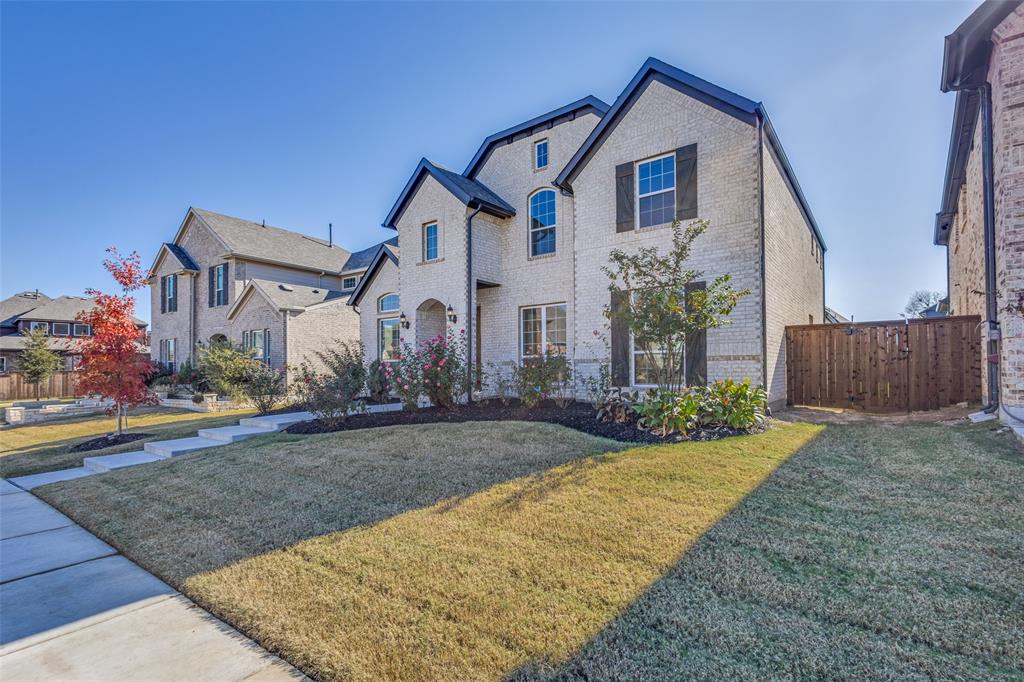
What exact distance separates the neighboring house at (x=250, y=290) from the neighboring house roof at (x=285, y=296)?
0.14 ft

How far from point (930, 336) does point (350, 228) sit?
27.8 metres

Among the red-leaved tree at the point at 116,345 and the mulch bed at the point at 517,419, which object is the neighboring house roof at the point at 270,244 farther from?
the mulch bed at the point at 517,419

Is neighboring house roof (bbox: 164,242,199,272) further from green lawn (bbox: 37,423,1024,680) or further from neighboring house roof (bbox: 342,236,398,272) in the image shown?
green lawn (bbox: 37,423,1024,680)

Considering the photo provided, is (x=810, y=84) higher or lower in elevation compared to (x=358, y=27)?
lower

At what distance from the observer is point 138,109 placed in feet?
37.5

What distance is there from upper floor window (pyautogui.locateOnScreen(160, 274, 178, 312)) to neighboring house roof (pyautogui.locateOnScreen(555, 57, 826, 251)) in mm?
23842

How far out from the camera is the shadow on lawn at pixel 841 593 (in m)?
2.18

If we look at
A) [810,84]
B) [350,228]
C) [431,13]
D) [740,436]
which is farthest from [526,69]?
[350,228]

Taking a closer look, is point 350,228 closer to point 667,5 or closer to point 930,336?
Result: point 667,5

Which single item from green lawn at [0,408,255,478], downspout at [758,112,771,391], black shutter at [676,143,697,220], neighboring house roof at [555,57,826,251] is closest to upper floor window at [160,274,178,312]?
green lawn at [0,408,255,478]

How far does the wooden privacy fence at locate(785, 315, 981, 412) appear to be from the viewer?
29.9ft

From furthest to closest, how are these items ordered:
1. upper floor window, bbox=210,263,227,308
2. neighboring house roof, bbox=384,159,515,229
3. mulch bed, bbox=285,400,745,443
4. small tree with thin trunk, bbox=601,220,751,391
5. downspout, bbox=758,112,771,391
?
upper floor window, bbox=210,263,227,308, neighboring house roof, bbox=384,159,515,229, downspout, bbox=758,112,771,391, small tree with thin trunk, bbox=601,220,751,391, mulch bed, bbox=285,400,745,443

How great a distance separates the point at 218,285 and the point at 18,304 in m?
28.5

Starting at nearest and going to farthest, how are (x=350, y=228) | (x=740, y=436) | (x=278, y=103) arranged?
(x=740, y=436)
(x=278, y=103)
(x=350, y=228)
